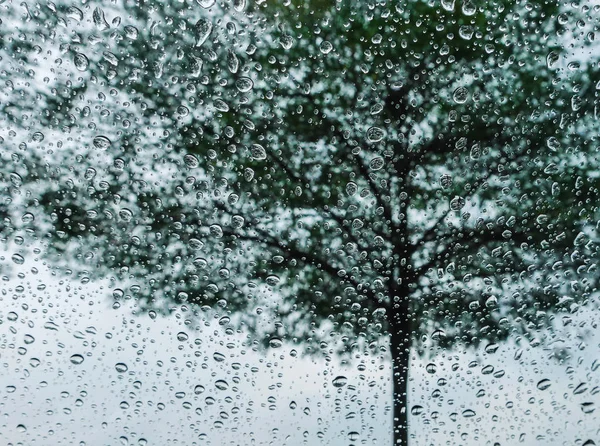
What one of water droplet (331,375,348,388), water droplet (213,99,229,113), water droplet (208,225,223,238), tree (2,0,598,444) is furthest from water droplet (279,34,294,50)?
water droplet (331,375,348,388)

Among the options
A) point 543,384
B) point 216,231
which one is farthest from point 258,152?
point 543,384

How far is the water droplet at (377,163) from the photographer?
1823 mm

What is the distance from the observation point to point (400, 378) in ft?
5.54

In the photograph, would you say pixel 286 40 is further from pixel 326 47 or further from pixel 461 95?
pixel 461 95

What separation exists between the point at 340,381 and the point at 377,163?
2.37 ft

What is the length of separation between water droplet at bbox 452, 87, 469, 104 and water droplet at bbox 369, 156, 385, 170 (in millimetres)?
311

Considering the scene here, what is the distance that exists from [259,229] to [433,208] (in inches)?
22.7

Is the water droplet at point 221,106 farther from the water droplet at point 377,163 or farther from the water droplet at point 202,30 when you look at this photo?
the water droplet at point 377,163

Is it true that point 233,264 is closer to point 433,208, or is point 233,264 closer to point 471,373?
point 433,208

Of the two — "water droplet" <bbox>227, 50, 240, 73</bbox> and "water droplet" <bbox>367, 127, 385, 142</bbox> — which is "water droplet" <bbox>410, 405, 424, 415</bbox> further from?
"water droplet" <bbox>227, 50, 240, 73</bbox>

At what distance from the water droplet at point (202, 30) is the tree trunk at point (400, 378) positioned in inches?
42.9

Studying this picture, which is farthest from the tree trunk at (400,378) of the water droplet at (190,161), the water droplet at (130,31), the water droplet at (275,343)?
the water droplet at (130,31)

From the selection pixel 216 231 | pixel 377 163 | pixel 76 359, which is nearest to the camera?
pixel 76 359

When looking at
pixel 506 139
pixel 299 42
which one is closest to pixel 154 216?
pixel 299 42
